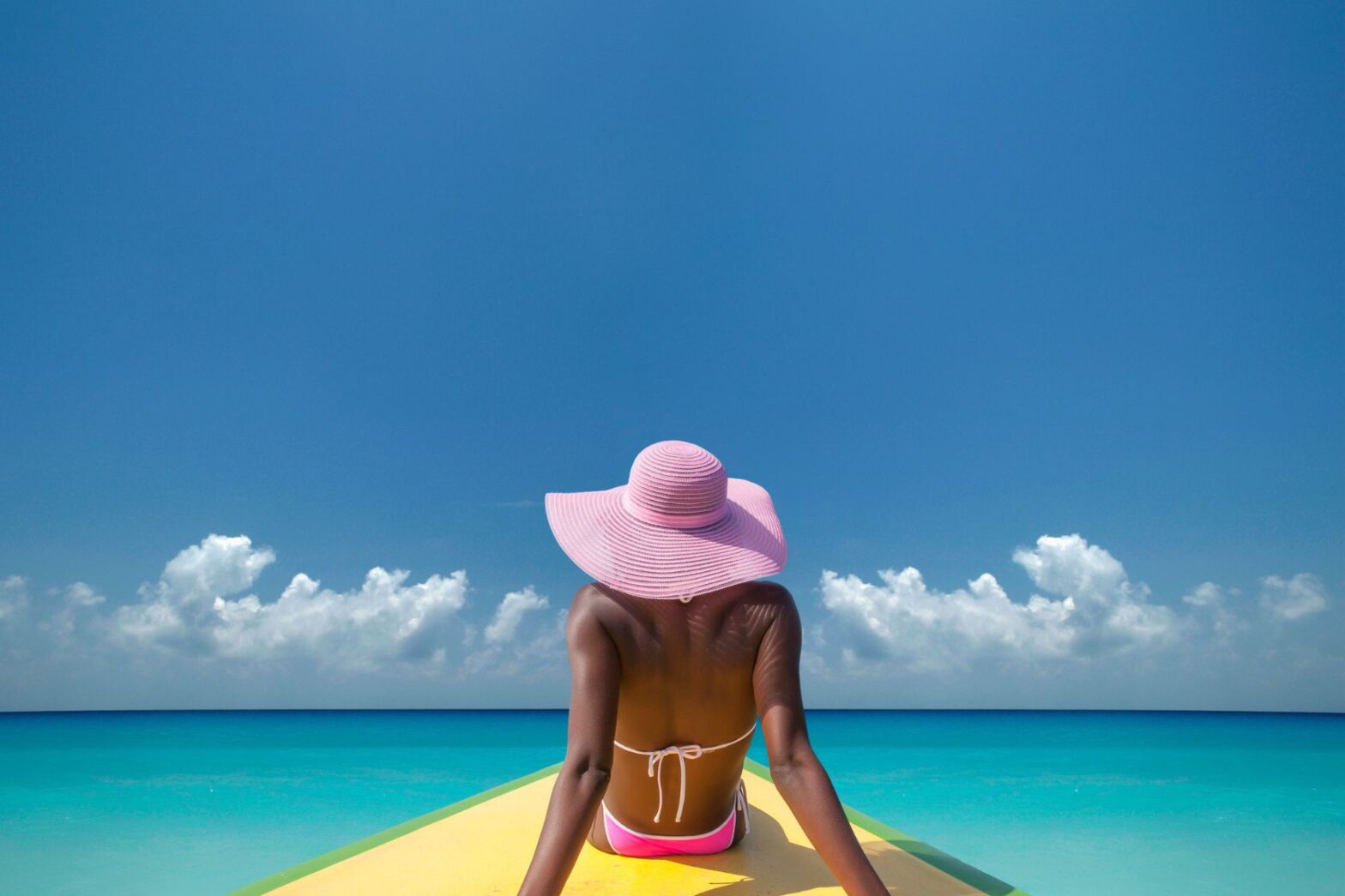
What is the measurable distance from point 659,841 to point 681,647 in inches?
23.2

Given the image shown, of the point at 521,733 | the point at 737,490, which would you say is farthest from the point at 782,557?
the point at 521,733

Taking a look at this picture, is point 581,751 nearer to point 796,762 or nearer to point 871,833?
point 796,762

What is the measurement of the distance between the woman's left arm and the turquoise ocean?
589 centimetres

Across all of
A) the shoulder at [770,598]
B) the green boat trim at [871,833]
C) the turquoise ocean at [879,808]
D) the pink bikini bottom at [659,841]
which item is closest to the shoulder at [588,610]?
the shoulder at [770,598]

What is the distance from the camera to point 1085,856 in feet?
23.3

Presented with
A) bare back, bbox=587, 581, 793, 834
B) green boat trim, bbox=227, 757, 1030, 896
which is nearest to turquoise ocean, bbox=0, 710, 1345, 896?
green boat trim, bbox=227, 757, 1030, 896

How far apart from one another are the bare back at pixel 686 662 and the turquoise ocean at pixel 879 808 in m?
5.61

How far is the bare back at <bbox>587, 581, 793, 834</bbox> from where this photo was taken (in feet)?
5.01

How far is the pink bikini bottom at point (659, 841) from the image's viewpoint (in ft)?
6.04

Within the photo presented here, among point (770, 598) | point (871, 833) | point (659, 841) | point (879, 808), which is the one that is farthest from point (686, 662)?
point (879, 808)

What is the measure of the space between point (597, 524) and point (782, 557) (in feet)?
1.21

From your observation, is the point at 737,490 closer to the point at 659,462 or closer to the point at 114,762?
the point at 659,462

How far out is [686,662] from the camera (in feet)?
5.11

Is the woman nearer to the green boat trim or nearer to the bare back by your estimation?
the bare back
